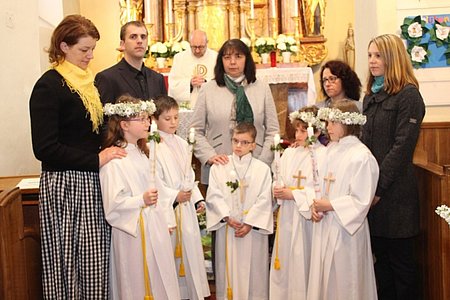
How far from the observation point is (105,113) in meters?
3.88

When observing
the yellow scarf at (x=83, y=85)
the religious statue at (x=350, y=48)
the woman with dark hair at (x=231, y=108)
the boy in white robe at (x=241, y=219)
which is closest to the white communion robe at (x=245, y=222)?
the boy in white robe at (x=241, y=219)

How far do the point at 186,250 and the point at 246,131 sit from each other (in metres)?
0.92

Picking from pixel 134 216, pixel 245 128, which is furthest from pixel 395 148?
pixel 134 216

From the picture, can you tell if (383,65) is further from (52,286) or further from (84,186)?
(52,286)

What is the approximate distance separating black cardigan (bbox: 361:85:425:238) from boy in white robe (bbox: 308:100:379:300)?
0.15 meters

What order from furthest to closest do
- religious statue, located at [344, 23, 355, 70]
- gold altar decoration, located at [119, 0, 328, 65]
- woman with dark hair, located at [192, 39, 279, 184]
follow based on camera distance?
1. religious statue, located at [344, 23, 355, 70]
2. gold altar decoration, located at [119, 0, 328, 65]
3. woman with dark hair, located at [192, 39, 279, 184]

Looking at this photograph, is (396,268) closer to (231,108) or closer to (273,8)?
(231,108)

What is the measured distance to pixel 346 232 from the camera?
407cm

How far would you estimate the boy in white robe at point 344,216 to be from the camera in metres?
3.95

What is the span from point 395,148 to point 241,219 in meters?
1.17

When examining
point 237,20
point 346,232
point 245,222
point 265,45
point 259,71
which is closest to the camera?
point 346,232

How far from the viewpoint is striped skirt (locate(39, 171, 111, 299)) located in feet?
11.9

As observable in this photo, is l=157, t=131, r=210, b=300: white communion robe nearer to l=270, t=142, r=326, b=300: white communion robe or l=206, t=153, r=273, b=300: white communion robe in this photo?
l=206, t=153, r=273, b=300: white communion robe

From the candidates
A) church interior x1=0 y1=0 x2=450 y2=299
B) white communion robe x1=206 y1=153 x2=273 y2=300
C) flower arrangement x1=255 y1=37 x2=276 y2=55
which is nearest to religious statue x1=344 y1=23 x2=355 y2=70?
church interior x1=0 y1=0 x2=450 y2=299
